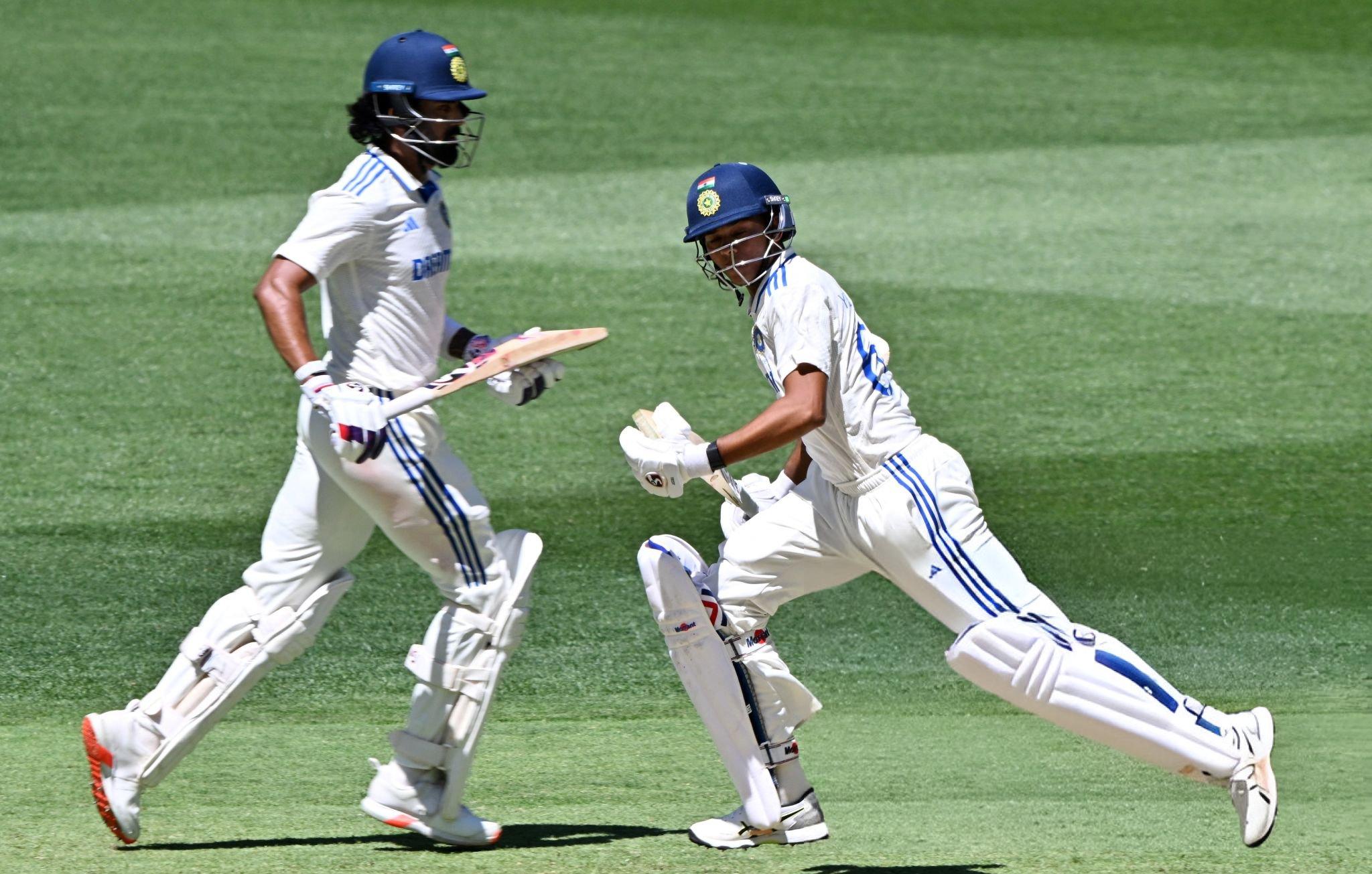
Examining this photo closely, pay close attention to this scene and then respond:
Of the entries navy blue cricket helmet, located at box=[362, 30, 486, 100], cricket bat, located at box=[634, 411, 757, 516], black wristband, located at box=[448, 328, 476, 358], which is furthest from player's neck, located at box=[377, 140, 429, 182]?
cricket bat, located at box=[634, 411, 757, 516]

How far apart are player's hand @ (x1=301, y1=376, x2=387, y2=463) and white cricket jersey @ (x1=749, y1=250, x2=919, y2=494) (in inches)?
43.1

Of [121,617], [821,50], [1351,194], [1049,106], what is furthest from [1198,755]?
[821,50]

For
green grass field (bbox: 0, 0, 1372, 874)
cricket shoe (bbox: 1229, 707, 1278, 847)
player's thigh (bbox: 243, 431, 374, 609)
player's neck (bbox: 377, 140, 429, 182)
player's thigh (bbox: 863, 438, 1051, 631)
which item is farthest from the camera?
green grass field (bbox: 0, 0, 1372, 874)

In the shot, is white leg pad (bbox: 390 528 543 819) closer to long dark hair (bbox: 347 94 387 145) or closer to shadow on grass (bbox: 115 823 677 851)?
shadow on grass (bbox: 115 823 677 851)

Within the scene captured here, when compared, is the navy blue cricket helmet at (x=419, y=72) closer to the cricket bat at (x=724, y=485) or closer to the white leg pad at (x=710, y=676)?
the cricket bat at (x=724, y=485)

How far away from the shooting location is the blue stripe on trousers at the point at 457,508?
561 centimetres

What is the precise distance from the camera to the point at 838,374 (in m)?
5.39

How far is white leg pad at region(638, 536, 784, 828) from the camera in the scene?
538cm

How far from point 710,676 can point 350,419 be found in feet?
4.09

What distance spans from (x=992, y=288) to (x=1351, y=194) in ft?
14.2

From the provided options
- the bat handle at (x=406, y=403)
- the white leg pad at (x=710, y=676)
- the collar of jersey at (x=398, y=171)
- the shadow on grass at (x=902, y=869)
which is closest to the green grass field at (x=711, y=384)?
the shadow on grass at (x=902, y=869)

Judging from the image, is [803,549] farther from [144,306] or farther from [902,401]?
[144,306]

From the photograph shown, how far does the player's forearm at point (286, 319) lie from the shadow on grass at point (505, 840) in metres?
1.36

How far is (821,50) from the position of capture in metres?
20.7
